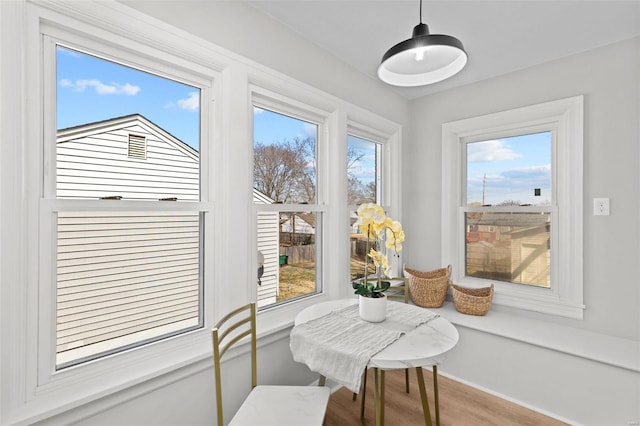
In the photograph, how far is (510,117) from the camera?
2.59 meters

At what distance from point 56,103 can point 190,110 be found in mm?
566

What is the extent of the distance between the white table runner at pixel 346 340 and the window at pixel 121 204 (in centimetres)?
63

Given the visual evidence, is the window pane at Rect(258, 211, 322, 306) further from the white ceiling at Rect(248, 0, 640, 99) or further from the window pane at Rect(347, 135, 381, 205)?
the white ceiling at Rect(248, 0, 640, 99)

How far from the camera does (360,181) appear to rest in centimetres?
280

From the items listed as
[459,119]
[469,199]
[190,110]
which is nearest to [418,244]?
[469,199]

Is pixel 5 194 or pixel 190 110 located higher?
pixel 190 110

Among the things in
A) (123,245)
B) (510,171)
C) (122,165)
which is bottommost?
(123,245)

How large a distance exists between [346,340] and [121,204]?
48.8 inches

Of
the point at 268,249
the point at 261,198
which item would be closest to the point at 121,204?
the point at 261,198

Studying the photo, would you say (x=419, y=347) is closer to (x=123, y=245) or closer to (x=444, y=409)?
(x=444, y=409)

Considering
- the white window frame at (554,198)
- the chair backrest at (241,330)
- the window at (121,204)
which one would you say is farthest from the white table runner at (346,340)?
the white window frame at (554,198)

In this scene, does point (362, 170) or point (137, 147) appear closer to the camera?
point (137, 147)

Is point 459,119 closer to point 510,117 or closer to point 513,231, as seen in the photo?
point 510,117

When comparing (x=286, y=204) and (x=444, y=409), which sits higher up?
(x=286, y=204)
